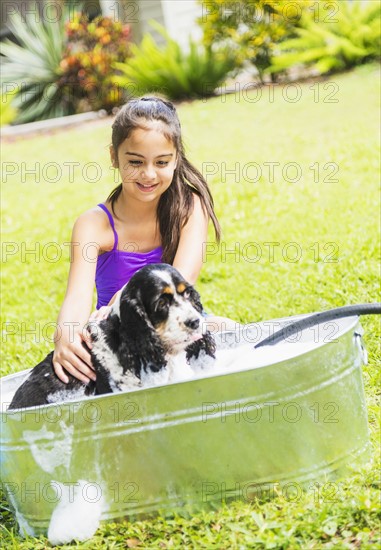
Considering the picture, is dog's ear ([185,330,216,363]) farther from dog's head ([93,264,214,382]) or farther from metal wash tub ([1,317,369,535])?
metal wash tub ([1,317,369,535])

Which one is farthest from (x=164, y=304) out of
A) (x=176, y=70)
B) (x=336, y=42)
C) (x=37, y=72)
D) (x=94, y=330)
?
(x=37, y=72)

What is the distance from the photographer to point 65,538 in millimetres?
2686

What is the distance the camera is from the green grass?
102 inches

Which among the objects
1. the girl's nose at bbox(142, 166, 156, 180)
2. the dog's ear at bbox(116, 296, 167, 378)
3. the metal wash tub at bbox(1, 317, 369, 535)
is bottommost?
the metal wash tub at bbox(1, 317, 369, 535)

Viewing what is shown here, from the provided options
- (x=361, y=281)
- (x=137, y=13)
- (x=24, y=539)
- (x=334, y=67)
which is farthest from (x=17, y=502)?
(x=137, y=13)

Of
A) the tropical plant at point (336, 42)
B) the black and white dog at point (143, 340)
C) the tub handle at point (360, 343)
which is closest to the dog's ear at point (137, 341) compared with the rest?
the black and white dog at point (143, 340)

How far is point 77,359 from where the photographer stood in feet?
8.98

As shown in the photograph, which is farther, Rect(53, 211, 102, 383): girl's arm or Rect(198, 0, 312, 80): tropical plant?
Rect(198, 0, 312, 80): tropical plant

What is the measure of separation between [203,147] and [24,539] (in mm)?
6066

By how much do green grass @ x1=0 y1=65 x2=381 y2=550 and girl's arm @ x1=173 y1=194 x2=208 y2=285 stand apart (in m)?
0.86

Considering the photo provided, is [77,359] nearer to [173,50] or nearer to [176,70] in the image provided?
[176,70]

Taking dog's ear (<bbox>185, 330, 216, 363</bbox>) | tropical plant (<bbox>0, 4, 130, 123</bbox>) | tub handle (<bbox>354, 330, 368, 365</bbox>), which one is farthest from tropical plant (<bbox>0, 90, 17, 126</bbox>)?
tub handle (<bbox>354, 330, 368, 365</bbox>)

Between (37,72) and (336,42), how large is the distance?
14.6 feet

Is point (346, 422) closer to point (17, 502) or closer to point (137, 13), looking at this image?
point (17, 502)
